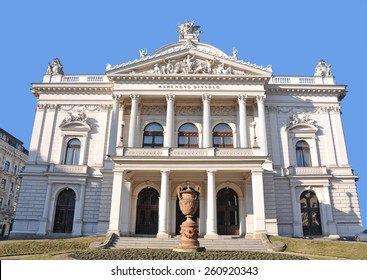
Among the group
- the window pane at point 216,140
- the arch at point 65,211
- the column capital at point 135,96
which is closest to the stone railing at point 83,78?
the column capital at point 135,96

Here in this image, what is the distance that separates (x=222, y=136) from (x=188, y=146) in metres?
3.43

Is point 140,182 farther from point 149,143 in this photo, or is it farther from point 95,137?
point 95,137

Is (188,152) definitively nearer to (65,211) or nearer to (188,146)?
(188,146)

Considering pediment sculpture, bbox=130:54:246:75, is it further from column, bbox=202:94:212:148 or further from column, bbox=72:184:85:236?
column, bbox=72:184:85:236

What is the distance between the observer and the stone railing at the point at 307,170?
28306 mm

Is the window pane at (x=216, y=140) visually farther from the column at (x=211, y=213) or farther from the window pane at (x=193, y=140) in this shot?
the column at (x=211, y=213)

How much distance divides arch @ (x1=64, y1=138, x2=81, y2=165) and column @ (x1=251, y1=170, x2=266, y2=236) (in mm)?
16666

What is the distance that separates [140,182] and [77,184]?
6.05 m

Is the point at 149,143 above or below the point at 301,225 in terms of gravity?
above

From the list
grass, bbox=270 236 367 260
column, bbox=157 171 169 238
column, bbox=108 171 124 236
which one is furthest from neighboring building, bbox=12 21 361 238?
grass, bbox=270 236 367 260

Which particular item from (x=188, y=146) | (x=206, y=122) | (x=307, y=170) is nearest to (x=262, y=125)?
(x=206, y=122)

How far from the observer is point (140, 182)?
90.4ft
